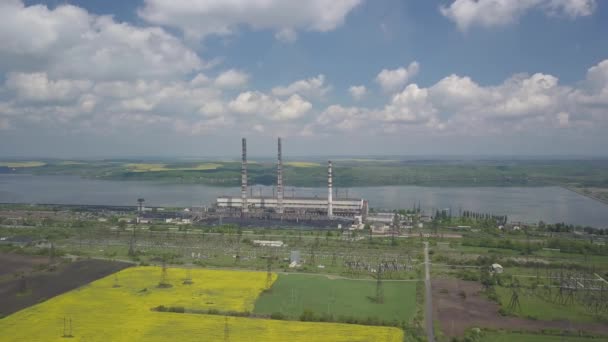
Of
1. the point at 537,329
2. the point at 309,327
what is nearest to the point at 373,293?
the point at 309,327

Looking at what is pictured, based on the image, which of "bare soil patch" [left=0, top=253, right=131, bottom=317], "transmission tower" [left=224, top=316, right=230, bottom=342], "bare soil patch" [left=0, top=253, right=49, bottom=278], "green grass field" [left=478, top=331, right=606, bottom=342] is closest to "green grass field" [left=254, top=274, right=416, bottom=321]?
"transmission tower" [left=224, top=316, right=230, bottom=342]

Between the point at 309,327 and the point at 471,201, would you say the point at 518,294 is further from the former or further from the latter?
the point at 471,201

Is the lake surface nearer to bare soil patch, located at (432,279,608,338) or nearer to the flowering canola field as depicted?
bare soil patch, located at (432,279,608,338)

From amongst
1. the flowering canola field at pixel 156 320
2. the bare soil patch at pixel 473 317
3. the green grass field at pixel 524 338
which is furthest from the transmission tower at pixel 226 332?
the green grass field at pixel 524 338

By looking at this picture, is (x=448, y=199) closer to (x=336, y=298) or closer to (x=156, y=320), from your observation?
(x=336, y=298)

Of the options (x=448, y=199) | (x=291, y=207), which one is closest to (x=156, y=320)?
(x=291, y=207)

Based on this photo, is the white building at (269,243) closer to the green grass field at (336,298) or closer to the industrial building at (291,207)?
the green grass field at (336,298)
